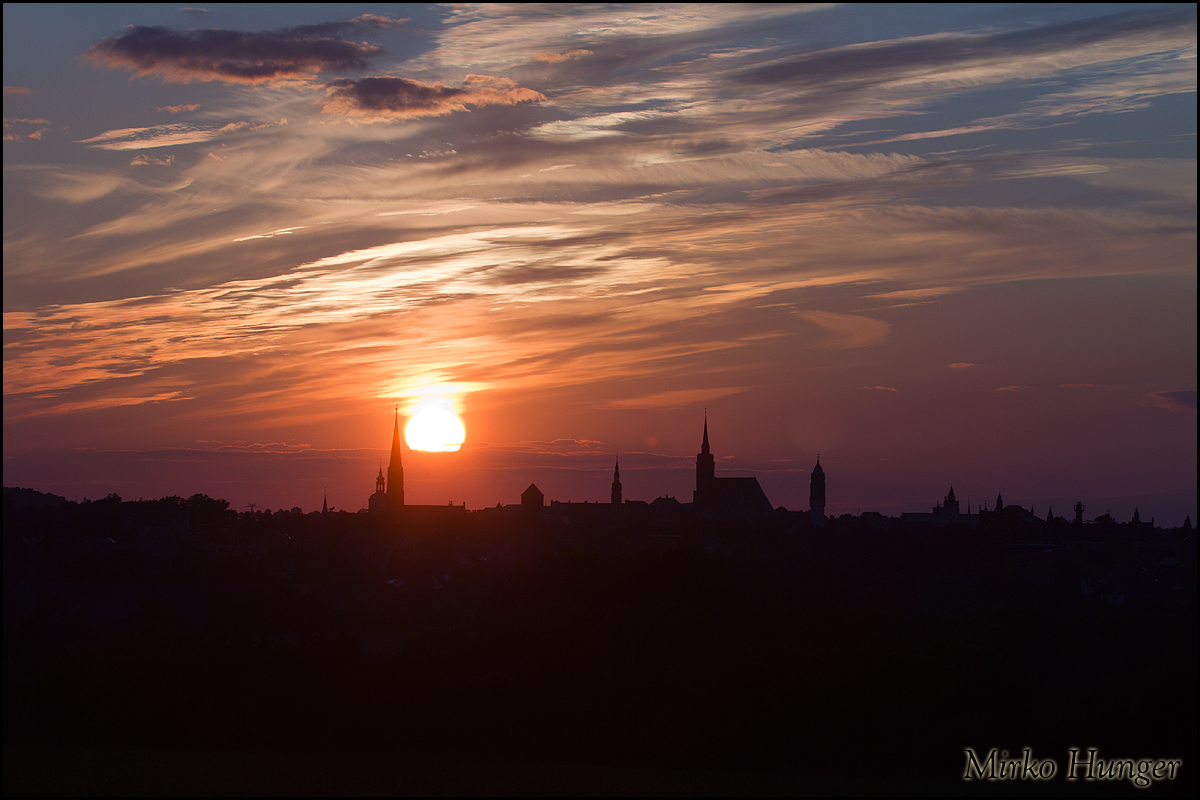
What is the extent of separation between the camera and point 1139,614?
31438 mm

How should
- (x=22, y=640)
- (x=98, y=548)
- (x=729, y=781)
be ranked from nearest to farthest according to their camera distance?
(x=22, y=640)
(x=98, y=548)
(x=729, y=781)

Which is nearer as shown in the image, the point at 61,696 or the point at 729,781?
the point at 61,696

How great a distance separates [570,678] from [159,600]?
42.2ft

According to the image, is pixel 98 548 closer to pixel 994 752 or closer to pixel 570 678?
pixel 570 678

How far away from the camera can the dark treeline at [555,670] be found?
66.4ft

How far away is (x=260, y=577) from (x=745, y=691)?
24.3 meters

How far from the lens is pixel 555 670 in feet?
121

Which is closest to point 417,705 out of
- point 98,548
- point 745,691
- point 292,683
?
point 292,683

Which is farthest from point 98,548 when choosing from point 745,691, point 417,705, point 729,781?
point 745,691

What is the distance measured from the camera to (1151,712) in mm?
23188

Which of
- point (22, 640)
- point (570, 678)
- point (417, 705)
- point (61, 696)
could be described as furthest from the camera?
point (570, 678)

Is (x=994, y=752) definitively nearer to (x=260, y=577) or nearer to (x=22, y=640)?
(x=22, y=640)

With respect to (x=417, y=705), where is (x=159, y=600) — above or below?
above

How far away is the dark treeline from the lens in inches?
797
